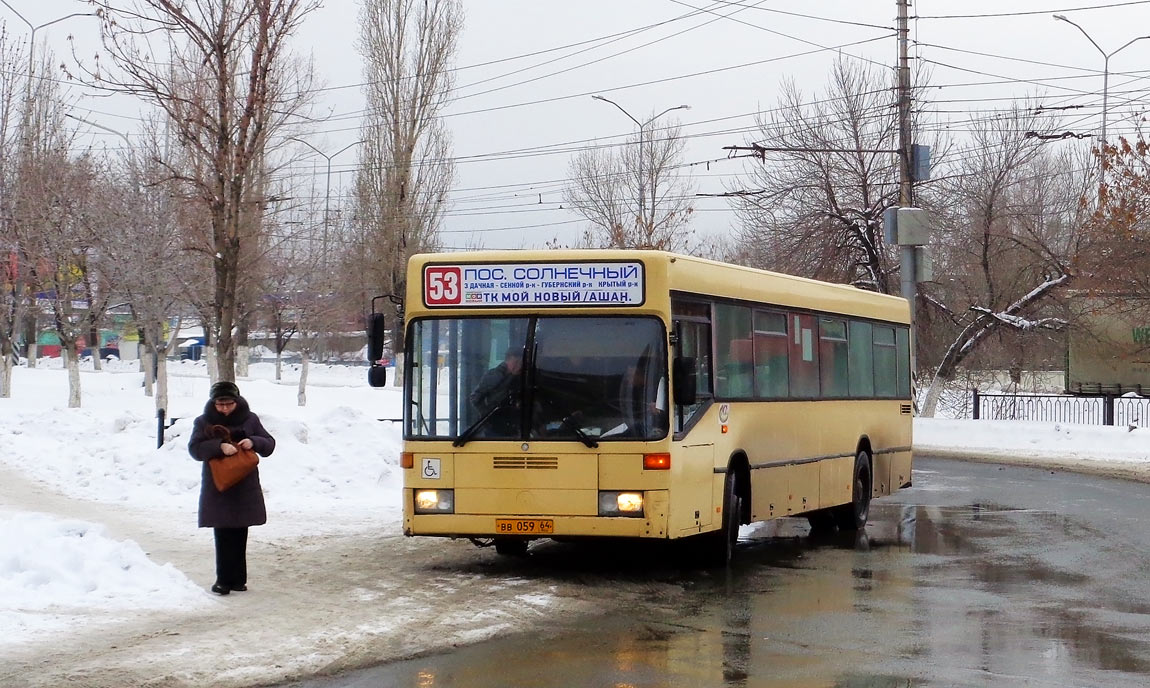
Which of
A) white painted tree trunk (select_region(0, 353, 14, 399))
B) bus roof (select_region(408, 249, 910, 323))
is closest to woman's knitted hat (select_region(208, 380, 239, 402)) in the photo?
bus roof (select_region(408, 249, 910, 323))

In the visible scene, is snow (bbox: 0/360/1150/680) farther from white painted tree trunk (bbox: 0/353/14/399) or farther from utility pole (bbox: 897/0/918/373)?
utility pole (bbox: 897/0/918/373)

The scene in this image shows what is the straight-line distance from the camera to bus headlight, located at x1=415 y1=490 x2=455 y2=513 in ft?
40.3

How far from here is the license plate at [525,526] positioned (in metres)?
12.1

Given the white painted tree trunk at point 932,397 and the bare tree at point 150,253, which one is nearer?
the bare tree at point 150,253

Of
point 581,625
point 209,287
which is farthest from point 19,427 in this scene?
point 581,625

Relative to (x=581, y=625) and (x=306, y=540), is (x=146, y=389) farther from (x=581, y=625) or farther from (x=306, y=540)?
(x=581, y=625)

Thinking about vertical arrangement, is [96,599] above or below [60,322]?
below

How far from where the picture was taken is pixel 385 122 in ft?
177

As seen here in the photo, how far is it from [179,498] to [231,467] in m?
7.69

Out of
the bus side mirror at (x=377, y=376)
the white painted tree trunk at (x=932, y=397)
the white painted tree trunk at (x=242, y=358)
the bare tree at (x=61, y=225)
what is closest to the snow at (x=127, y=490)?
the bus side mirror at (x=377, y=376)

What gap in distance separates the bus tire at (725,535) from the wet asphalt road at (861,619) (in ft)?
0.78

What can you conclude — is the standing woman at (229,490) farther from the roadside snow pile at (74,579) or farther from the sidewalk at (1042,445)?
the sidewalk at (1042,445)

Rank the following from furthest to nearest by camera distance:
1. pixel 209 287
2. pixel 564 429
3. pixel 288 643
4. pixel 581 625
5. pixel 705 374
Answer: pixel 209 287 → pixel 705 374 → pixel 564 429 → pixel 581 625 → pixel 288 643

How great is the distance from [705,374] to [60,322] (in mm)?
29132
